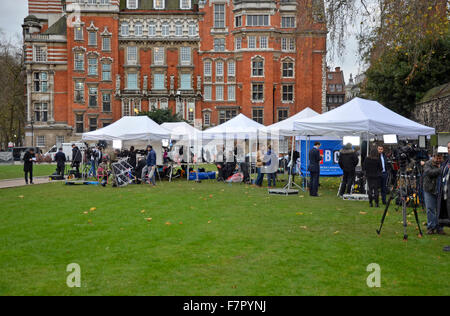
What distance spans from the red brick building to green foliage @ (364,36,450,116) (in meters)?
21.3

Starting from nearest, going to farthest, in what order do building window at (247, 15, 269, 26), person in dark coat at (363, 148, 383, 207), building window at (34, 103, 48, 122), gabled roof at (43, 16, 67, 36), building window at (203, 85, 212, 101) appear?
person in dark coat at (363, 148, 383, 207) → building window at (247, 15, 269, 26) → building window at (203, 85, 212, 101) → building window at (34, 103, 48, 122) → gabled roof at (43, 16, 67, 36)

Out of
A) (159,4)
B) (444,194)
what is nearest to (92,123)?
(159,4)

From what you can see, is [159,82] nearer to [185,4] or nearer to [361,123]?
[185,4]

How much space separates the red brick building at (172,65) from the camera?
5556cm

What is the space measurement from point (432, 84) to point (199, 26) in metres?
32.8

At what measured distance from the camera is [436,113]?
27.5 m

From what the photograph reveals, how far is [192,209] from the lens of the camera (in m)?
12.7

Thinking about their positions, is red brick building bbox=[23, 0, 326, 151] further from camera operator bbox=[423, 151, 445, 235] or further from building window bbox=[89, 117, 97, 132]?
camera operator bbox=[423, 151, 445, 235]

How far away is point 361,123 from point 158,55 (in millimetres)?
45251

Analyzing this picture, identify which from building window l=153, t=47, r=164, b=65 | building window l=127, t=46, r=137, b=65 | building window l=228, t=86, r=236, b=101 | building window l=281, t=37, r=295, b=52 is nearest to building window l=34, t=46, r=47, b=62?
building window l=127, t=46, r=137, b=65

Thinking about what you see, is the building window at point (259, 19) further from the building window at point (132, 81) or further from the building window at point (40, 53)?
the building window at point (40, 53)

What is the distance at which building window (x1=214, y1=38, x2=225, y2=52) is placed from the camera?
56438 millimetres

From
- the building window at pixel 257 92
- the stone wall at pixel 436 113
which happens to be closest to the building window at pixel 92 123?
the building window at pixel 257 92
